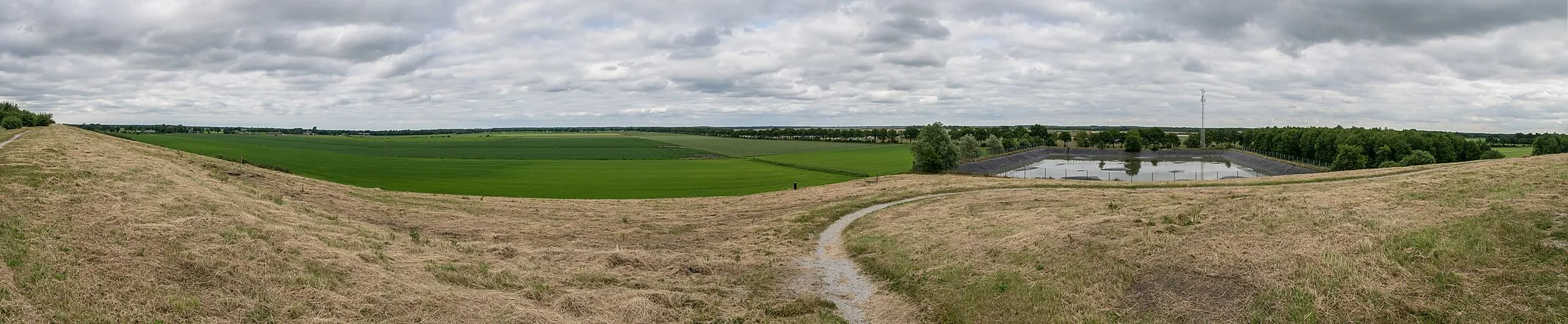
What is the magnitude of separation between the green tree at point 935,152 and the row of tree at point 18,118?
270 ft

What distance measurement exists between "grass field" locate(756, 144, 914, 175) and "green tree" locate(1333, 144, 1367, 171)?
58798 mm

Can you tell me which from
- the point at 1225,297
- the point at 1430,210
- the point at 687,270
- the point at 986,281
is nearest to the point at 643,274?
the point at 687,270

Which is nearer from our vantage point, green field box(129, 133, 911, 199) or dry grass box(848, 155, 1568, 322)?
dry grass box(848, 155, 1568, 322)

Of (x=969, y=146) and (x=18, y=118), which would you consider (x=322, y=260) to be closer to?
(x=18, y=118)

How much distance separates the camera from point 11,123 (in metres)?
55.2

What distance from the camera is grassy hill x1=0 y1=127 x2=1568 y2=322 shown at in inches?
494

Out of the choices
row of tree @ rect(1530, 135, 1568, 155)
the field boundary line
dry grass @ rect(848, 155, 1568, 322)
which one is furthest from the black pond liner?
dry grass @ rect(848, 155, 1568, 322)

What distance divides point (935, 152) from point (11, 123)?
8459 centimetres

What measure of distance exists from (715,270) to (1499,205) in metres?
19.7

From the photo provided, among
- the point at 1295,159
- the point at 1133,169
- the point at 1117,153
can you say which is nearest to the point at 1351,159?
the point at 1133,169

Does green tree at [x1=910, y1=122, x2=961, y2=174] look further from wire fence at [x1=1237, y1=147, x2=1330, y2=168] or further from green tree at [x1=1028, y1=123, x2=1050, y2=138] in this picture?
green tree at [x1=1028, y1=123, x2=1050, y2=138]

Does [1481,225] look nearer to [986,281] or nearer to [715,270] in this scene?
[986,281]

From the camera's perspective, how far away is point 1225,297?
1392 centimetres

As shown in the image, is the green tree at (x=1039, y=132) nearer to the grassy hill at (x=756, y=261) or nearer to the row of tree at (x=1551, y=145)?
the row of tree at (x=1551, y=145)
